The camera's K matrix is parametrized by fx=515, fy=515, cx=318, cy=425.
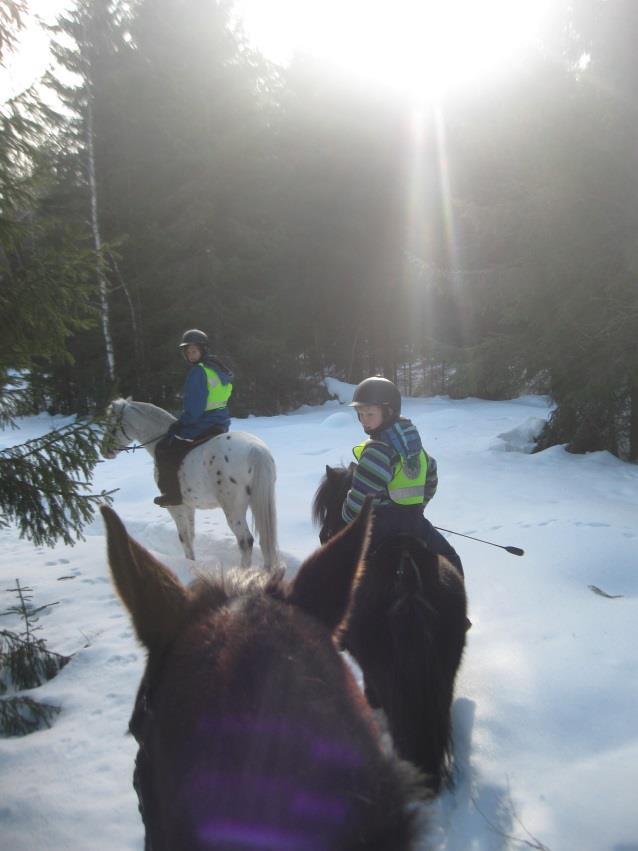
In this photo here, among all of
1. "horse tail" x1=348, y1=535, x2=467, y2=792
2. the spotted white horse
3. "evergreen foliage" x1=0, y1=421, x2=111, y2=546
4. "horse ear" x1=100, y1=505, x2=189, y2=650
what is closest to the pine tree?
"evergreen foliage" x1=0, y1=421, x2=111, y2=546

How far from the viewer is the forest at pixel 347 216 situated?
8.98 metres

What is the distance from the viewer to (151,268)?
61.7 feet

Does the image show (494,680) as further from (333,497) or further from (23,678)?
(23,678)

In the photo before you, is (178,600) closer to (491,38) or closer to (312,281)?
(491,38)

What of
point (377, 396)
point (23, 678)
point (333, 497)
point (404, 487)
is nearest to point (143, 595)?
point (404, 487)

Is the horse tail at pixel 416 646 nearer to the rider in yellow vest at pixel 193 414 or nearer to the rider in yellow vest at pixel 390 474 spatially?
the rider in yellow vest at pixel 390 474

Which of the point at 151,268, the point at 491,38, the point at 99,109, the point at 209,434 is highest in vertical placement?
the point at 99,109

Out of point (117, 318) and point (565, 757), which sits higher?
point (117, 318)

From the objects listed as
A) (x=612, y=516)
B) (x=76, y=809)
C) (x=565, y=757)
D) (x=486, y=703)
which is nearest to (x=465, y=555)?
(x=612, y=516)

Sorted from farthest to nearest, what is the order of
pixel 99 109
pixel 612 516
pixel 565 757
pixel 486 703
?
pixel 99 109
pixel 612 516
pixel 486 703
pixel 565 757

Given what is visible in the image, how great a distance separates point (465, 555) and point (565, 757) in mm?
3051

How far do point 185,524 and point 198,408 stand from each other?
1408 millimetres

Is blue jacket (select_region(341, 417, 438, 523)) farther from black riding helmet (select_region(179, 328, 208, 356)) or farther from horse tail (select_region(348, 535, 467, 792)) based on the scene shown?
black riding helmet (select_region(179, 328, 208, 356))

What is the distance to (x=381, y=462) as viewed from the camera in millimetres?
3098
